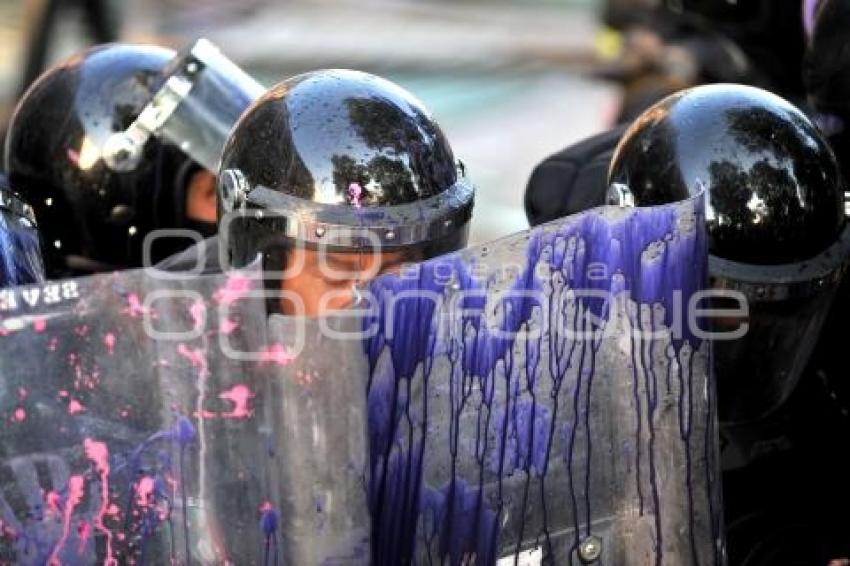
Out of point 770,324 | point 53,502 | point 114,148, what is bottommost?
point 770,324

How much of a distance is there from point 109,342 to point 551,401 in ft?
1.95

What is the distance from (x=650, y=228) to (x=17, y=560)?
36.3 inches

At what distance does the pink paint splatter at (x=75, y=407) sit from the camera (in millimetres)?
1700

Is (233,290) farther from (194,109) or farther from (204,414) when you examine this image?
(194,109)

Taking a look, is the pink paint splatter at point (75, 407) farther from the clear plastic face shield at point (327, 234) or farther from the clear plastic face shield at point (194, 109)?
the clear plastic face shield at point (194, 109)

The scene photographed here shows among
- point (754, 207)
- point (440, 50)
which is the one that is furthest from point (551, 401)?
point (440, 50)

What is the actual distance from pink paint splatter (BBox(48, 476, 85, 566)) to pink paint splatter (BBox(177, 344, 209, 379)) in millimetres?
196

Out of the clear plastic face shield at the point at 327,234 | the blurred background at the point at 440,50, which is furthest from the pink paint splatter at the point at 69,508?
the blurred background at the point at 440,50

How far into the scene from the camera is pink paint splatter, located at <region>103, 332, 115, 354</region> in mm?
1693

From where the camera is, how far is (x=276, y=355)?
1704 millimetres

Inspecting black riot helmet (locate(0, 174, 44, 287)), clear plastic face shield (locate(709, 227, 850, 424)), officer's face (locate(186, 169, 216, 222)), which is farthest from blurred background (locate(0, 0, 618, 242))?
black riot helmet (locate(0, 174, 44, 287))

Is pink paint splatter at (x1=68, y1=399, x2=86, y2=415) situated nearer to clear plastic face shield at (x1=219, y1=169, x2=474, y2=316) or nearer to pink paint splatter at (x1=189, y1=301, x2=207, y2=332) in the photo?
pink paint splatter at (x1=189, y1=301, x2=207, y2=332)

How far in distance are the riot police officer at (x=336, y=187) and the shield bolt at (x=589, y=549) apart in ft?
1.88

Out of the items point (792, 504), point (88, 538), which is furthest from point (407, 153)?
point (792, 504)
